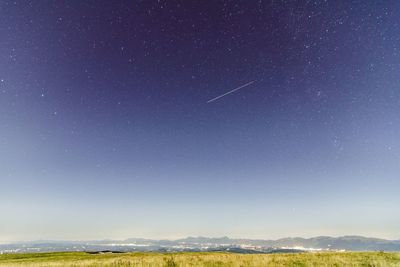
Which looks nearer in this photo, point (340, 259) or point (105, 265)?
point (340, 259)

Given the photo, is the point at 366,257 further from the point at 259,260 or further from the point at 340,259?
the point at 259,260

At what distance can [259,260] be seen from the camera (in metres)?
26.2

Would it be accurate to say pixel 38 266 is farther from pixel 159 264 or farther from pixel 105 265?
pixel 159 264

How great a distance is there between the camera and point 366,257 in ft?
85.7

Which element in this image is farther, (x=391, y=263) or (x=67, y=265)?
(x=67, y=265)

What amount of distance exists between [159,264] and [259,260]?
28.1 ft

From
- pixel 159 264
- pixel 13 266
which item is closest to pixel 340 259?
pixel 159 264

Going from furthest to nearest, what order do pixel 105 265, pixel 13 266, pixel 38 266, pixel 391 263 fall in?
pixel 13 266, pixel 38 266, pixel 105 265, pixel 391 263

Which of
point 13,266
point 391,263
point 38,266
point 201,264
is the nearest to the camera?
point 391,263

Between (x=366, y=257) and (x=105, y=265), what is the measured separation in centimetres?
2288

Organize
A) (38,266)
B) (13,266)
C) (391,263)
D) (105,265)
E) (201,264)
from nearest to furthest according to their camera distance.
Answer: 1. (391,263)
2. (201,264)
3. (105,265)
4. (38,266)
5. (13,266)

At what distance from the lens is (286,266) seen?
23.3 meters

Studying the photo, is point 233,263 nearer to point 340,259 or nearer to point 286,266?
point 286,266

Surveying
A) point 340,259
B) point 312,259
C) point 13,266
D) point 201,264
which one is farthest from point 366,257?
point 13,266
